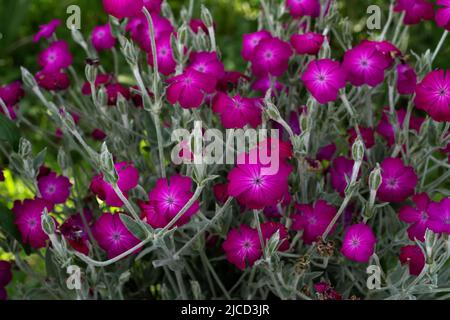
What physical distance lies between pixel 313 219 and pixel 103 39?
511 mm

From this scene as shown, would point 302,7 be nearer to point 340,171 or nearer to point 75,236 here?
point 340,171

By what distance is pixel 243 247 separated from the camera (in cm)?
87

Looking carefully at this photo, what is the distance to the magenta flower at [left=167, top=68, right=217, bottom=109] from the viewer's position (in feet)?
2.73

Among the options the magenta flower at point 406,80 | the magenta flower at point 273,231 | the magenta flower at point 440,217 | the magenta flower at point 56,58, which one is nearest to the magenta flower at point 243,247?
the magenta flower at point 273,231

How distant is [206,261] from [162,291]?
10 centimetres

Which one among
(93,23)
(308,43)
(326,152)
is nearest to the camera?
(308,43)

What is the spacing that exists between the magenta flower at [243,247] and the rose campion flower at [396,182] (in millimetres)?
201

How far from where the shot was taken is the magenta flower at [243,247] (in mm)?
858

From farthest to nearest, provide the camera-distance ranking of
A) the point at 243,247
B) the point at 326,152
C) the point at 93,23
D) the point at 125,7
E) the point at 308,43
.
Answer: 1. the point at 93,23
2. the point at 326,152
3. the point at 308,43
4. the point at 243,247
5. the point at 125,7

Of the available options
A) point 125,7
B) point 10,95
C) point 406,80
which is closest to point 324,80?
point 406,80

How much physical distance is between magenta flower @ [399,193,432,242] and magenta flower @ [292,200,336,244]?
0.10 metres

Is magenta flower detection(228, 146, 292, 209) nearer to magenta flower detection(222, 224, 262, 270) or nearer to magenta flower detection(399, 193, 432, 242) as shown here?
Result: magenta flower detection(222, 224, 262, 270)
